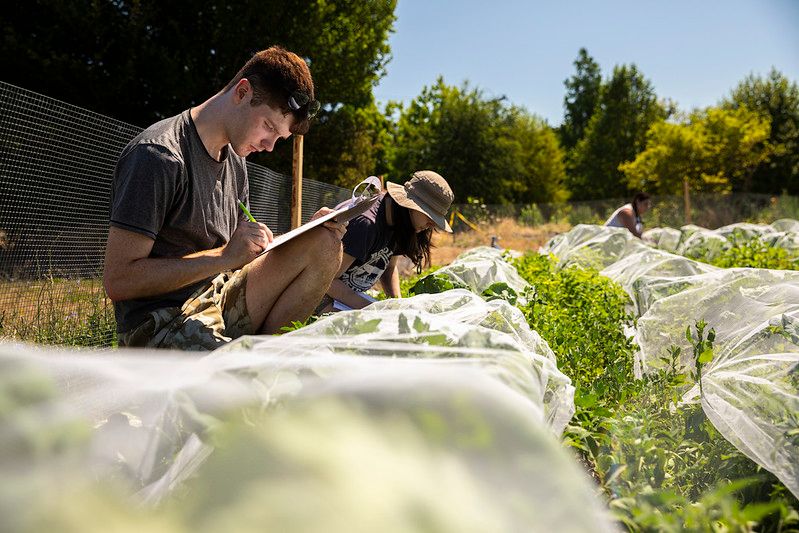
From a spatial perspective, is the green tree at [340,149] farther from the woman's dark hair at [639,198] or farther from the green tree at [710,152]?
the green tree at [710,152]

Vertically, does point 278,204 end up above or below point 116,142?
below

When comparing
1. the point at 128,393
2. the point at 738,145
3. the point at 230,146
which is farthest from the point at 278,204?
the point at 738,145

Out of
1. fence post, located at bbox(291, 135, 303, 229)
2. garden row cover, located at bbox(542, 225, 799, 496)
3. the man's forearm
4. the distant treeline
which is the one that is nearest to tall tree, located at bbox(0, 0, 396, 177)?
the distant treeline

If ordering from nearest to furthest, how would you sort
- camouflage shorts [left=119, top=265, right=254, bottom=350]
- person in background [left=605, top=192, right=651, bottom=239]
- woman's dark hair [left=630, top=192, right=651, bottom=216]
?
camouflage shorts [left=119, top=265, right=254, bottom=350] < person in background [left=605, top=192, right=651, bottom=239] < woman's dark hair [left=630, top=192, right=651, bottom=216]

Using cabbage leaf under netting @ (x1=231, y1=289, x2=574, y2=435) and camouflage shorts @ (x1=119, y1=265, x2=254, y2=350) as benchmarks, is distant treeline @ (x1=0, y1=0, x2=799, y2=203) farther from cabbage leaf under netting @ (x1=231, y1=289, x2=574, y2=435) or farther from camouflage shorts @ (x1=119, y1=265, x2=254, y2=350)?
cabbage leaf under netting @ (x1=231, y1=289, x2=574, y2=435)

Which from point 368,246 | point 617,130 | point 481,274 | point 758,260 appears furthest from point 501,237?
point 617,130

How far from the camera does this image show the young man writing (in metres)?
2.04

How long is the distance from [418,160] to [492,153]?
2.93 meters

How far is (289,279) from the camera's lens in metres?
2.45

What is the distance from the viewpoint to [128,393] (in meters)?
1.08

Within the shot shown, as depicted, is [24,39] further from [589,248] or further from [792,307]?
[792,307]

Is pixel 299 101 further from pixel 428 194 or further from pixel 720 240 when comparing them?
pixel 720 240

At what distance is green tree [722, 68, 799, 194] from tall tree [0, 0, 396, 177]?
65.8 feet

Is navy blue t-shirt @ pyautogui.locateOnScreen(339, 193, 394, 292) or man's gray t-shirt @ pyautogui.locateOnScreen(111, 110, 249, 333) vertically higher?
man's gray t-shirt @ pyautogui.locateOnScreen(111, 110, 249, 333)
